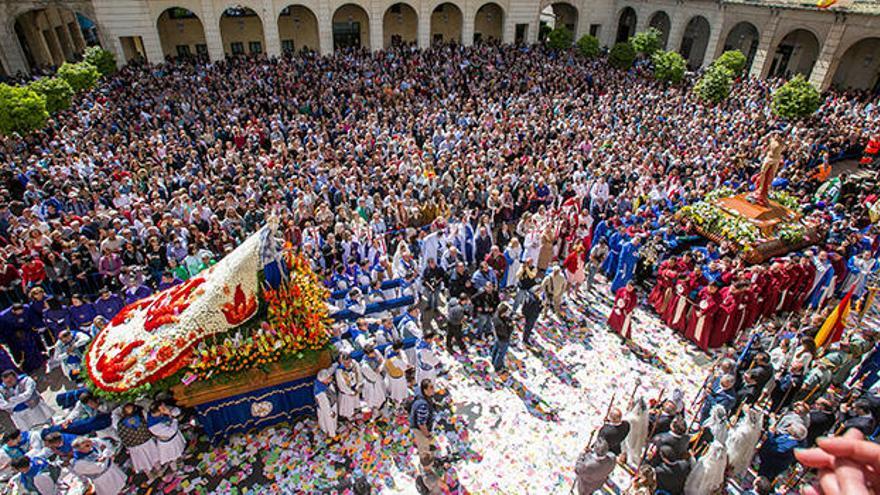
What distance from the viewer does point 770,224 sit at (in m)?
12.9

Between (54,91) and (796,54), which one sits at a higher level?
(796,54)

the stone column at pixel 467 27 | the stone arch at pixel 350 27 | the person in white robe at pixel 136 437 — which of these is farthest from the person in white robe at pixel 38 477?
the stone column at pixel 467 27

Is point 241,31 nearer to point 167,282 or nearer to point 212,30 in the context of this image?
point 212,30

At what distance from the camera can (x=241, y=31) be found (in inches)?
1342

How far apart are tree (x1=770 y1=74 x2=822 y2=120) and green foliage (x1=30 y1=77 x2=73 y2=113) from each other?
101ft

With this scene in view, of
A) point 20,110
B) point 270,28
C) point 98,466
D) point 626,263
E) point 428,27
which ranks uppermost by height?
point 428,27

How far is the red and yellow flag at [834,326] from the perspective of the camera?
927 centimetres

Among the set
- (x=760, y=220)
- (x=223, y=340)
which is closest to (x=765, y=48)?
(x=760, y=220)

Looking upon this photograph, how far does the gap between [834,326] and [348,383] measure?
31.2ft

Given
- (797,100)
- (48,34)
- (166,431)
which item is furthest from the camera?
(48,34)

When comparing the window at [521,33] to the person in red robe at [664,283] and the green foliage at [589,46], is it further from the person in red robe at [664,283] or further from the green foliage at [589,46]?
the person in red robe at [664,283]

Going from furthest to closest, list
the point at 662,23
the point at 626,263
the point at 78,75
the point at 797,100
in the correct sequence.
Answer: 1. the point at 662,23
2. the point at 78,75
3. the point at 797,100
4. the point at 626,263

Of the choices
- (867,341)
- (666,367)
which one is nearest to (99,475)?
(666,367)

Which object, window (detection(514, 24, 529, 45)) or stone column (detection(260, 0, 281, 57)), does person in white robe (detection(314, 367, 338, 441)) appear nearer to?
stone column (detection(260, 0, 281, 57))
